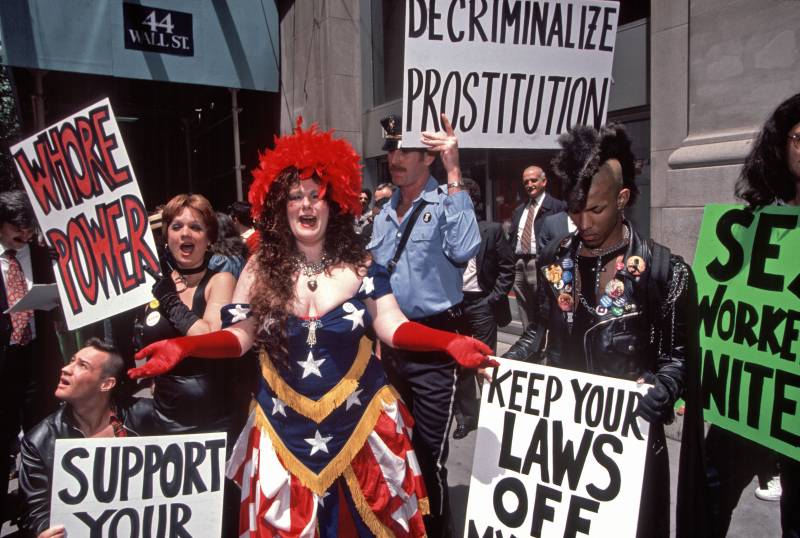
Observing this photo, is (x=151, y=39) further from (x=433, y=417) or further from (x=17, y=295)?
(x=433, y=417)

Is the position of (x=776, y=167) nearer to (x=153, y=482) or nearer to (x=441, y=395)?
(x=441, y=395)

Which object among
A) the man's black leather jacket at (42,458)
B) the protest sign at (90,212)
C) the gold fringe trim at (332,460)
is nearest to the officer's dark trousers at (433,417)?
the gold fringe trim at (332,460)

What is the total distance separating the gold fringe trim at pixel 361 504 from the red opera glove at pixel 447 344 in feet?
1.78

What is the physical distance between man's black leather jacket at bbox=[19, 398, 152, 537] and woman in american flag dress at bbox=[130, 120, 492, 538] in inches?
26.3

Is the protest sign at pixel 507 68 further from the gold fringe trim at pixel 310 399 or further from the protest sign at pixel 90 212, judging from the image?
the protest sign at pixel 90 212

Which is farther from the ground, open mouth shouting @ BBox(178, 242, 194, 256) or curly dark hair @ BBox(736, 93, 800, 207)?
curly dark hair @ BBox(736, 93, 800, 207)

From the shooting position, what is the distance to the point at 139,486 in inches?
94.6

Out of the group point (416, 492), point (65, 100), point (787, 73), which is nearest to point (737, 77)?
point (787, 73)

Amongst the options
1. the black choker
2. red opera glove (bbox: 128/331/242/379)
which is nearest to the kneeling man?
the black choker

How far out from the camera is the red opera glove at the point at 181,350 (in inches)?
82.6

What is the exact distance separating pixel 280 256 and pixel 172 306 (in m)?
0.72

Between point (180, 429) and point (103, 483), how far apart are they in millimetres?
415

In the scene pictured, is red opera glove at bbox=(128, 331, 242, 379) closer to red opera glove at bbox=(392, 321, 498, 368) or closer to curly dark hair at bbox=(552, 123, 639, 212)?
red opera glove at bbox=(392, 321, 498, 368)

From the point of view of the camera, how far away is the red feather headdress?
2385 millimetres
